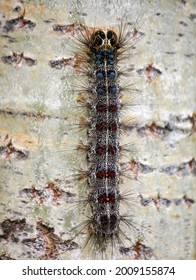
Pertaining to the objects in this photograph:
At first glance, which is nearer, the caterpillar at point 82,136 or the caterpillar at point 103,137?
the caterpillar at point 82,136

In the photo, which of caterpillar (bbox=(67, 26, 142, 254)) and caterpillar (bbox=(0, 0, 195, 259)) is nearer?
caterpillar (bbox=(0, 0, 195, 259))

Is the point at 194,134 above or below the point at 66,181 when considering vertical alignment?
above

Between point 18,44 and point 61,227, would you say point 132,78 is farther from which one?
point 61,227

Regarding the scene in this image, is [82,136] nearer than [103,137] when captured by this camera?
Yes
